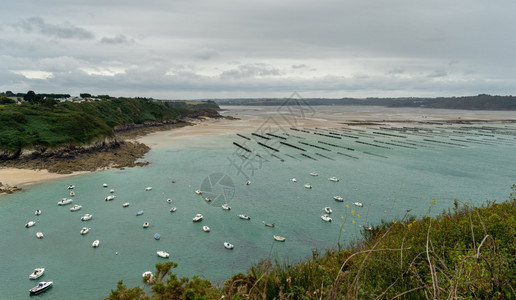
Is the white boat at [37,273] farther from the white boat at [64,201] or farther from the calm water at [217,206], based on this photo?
the white boat at [64,201]

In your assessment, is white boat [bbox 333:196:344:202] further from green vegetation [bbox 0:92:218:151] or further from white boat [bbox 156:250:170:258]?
green vegetation [bbox 0:92:218:151]

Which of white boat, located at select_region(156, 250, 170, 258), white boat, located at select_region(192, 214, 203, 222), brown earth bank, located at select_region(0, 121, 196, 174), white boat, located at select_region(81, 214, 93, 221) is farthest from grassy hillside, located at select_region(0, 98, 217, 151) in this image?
white boat, located at select_region(156, 250, 170, 258)

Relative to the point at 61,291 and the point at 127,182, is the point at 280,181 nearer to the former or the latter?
the point at 127,182

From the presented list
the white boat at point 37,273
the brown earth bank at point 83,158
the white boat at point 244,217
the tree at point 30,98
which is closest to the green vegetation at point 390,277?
the white boat at point 37,273

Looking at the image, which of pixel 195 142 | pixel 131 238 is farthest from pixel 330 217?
pixel 195 142

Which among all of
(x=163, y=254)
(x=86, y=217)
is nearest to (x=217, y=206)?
(x=163, y=254)
